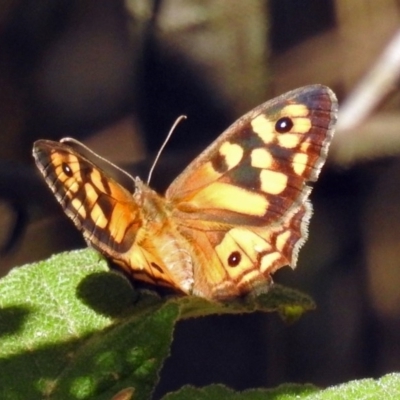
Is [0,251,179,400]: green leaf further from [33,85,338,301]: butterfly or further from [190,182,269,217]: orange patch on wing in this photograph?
[190,182,269,217]: orange patch on wing

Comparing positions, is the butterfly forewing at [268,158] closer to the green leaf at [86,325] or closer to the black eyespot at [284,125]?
the black eyespot at [284,125]

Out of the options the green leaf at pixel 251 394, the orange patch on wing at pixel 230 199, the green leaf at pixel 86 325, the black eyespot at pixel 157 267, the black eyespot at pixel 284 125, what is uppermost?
the black eyespot at pixel 284 125

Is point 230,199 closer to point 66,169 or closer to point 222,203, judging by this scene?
point 222,203

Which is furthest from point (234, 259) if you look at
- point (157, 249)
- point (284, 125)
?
point (284, 125)

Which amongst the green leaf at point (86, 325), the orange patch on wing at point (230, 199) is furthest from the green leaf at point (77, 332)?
the orange patch on wing at point (230, 199)

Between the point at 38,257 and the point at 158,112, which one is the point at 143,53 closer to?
the point at 158,112
